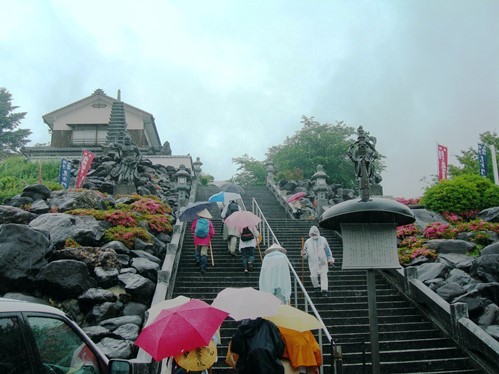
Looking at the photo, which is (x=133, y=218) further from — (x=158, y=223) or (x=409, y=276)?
(x=409, y=276)

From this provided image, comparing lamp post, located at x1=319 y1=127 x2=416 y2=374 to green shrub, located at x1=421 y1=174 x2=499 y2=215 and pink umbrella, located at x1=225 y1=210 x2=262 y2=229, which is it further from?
green shrub, located at x1=421 y1=174 x2=499 y2=215

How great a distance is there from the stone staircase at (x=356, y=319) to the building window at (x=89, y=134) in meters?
23.0

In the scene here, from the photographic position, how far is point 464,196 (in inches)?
681

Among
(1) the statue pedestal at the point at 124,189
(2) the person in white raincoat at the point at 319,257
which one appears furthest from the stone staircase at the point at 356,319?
(1) the statue pedestal at the point at 124,189

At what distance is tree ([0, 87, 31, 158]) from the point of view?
44.8 metres

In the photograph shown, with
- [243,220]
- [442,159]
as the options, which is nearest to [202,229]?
[243,220]

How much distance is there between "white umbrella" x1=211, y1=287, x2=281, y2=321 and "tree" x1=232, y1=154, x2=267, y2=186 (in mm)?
29931

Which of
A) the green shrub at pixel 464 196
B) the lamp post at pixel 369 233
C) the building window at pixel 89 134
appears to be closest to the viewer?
the lamp post at pixel 369 233

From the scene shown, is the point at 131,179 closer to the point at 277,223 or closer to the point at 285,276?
the point at 277,223

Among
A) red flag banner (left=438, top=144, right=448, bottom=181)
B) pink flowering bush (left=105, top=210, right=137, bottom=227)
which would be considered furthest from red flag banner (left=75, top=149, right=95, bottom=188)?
red flag banner (left=438, top=144, right=448, bottom=181)

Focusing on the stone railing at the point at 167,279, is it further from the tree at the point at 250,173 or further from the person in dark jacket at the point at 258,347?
the tree at the point at 250,173

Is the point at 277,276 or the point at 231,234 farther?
the point at 231,234

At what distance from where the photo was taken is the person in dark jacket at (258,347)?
5090 mm

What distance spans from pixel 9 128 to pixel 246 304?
46.8 metres
